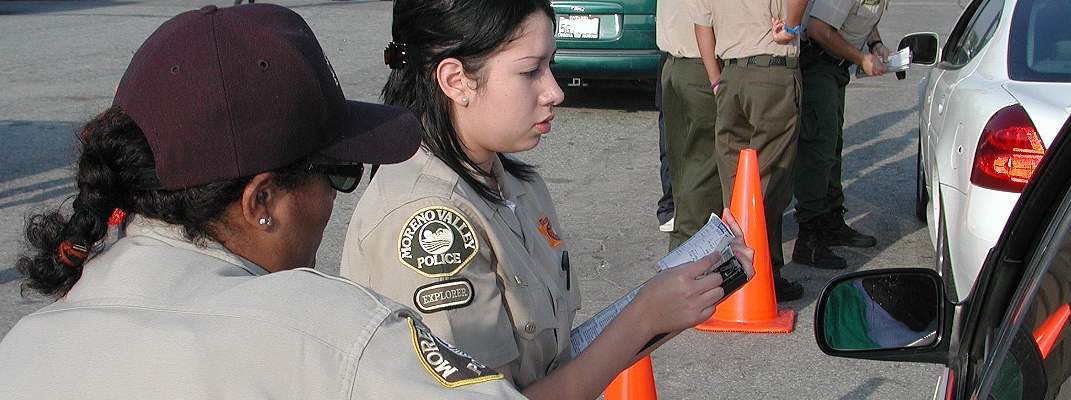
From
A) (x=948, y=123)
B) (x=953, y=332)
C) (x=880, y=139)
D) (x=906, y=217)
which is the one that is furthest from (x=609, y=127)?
(x=953, y=332)

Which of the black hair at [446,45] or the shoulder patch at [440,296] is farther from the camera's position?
the black hair at [446,45]

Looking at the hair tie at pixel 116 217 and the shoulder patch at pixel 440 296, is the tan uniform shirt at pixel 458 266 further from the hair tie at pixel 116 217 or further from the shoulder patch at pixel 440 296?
the hair tie at pixel 116 217

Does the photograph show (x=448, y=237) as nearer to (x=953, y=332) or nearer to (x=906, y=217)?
(x=953, y=332)

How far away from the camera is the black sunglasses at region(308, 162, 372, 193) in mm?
1493

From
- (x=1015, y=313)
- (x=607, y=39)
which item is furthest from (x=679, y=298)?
(x=607, y=39)

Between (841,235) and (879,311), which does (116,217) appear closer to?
(879,311)

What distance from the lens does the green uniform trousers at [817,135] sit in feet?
18.2

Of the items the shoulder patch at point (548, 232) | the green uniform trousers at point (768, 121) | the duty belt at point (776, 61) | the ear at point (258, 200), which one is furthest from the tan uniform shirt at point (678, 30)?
the ear at point (258, 200)

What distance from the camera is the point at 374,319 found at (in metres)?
1.22

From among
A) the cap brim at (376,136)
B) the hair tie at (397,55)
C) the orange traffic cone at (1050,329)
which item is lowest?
the orange traffic cone at (1050,329)

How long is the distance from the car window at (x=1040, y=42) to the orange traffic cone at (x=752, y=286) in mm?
1122

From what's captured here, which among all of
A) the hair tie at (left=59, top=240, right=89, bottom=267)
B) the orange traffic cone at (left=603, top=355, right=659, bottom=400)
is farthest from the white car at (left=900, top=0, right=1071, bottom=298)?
the hair tie at (left=59, top=240, right=89, bottom=267)

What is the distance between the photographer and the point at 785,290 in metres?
5.01

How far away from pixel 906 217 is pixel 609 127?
3.07 metres
